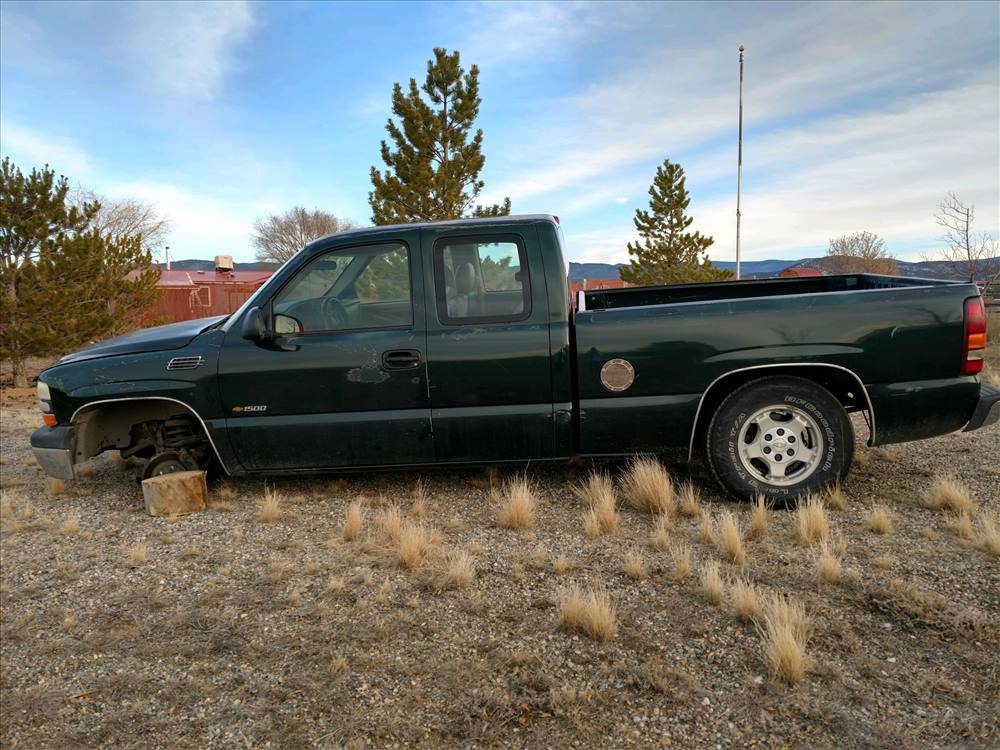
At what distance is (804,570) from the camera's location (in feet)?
11.2

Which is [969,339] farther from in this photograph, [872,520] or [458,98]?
[458,98]

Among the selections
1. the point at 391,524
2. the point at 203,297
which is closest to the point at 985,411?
the point at 391,524

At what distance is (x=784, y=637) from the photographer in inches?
102

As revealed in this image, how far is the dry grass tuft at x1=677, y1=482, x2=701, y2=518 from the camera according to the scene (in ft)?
14.0

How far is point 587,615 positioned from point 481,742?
807 mm

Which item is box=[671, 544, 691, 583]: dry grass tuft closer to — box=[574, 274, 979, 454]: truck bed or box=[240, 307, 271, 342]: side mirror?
box=[574, 274, 979, 454]: truck bed

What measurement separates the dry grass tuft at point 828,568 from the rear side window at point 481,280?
2.22 meters

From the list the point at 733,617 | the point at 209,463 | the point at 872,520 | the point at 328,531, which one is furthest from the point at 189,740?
the point at 872,520

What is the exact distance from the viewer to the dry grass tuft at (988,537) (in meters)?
3.49

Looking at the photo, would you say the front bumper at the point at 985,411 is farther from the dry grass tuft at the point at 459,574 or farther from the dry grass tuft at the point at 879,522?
the dry grass tuft at the point at 459,574

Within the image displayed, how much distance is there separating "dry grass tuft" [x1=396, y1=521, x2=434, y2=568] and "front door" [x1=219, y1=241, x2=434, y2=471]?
669 millimetres

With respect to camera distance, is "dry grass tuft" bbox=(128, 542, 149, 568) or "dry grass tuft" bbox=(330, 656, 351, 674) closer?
"dry grass tuft" bbox=(330, 656, 351, 674)

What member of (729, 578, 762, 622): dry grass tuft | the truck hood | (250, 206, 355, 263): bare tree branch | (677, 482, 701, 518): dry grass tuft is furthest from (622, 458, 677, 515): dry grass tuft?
(250, 206, 355, 263): bare tree branch

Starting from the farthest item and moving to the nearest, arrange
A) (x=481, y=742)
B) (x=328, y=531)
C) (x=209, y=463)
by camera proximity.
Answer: (x=209, y=463) → (x=328, y=531) → (x=481, y=742)
